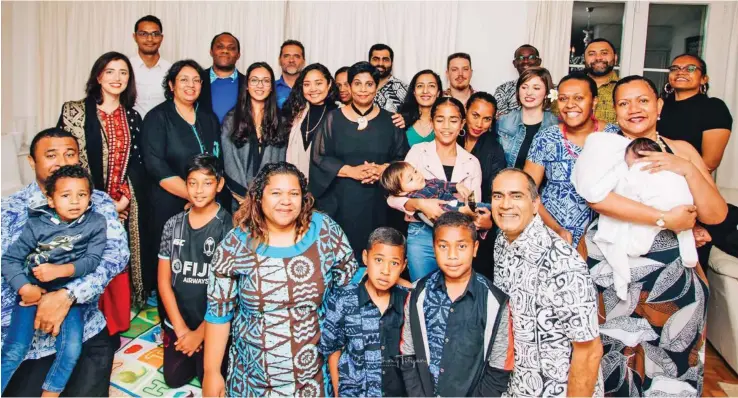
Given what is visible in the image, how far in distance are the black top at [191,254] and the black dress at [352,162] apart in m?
0.60

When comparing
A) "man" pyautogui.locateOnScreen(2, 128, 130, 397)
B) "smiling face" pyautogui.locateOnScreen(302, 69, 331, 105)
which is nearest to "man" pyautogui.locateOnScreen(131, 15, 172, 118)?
"smiling face" pyautogui.locateOnScreen(302, 69, 331, 105)

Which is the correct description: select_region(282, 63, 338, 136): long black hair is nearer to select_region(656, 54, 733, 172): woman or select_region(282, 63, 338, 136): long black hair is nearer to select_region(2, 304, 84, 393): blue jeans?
select_region(2, 304, 84, 393): blue jeans

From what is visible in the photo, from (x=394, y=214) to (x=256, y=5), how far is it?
2848 millimetres

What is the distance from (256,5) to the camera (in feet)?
16.3

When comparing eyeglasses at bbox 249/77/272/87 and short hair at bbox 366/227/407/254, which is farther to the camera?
eyeglasses at bbox 249/77/272/87

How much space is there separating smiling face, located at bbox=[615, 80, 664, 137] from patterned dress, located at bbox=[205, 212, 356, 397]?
53.6 inches

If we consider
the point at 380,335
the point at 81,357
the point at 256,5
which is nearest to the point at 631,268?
the point at 380,335

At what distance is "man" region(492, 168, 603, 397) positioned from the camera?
186cm

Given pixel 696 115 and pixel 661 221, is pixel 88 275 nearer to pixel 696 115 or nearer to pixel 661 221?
pixel 661 221

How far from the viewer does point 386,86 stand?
3928 mm

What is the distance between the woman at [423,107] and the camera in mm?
3271

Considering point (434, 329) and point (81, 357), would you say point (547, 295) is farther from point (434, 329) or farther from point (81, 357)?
point (81, 357)

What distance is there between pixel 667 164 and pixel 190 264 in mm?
2188

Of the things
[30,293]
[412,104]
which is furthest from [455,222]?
[30,293]
